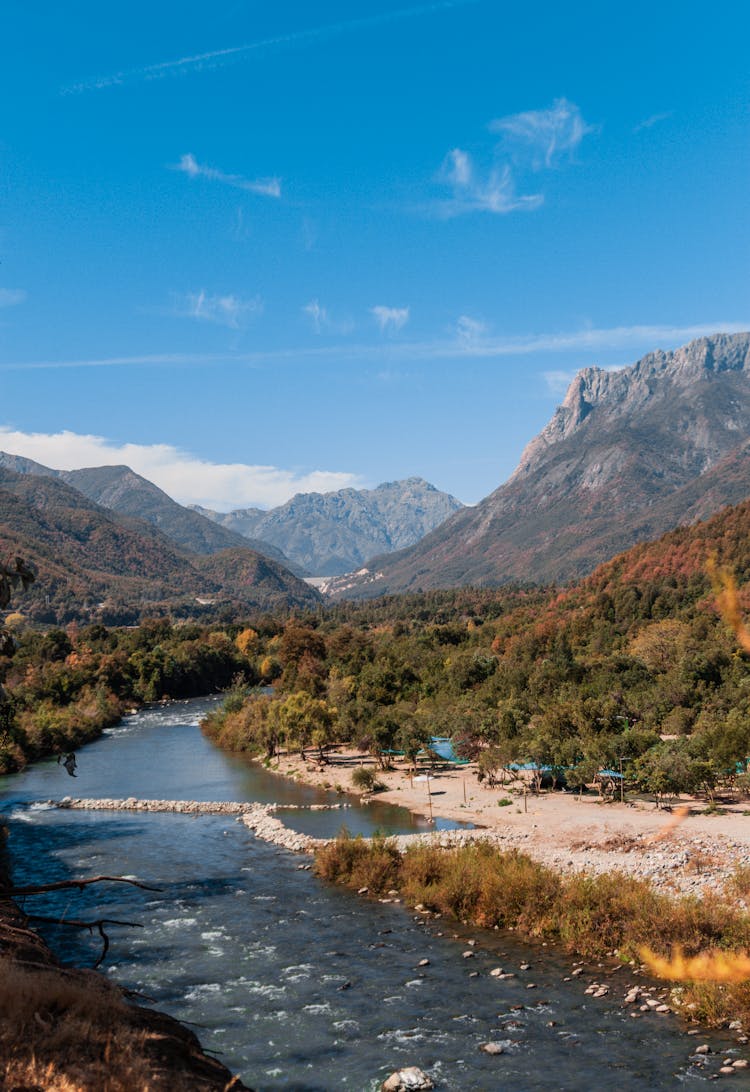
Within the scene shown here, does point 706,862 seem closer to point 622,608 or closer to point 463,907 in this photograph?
point 463,907

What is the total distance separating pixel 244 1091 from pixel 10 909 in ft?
40.7

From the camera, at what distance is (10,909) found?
1888 cm

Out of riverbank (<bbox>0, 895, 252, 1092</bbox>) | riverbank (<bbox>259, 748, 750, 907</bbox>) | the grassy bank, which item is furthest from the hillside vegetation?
riverbank (<bbox>0, 895, 252, 1092</bbox>)

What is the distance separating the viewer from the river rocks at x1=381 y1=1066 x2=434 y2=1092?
15031mm

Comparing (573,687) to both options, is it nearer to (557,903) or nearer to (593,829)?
(593,829)

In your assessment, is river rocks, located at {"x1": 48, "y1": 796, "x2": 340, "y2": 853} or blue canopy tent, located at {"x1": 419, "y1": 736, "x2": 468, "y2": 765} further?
blue canopy tent, located at {"x1": 419, "y1": 736, "x2": 468, "y2": 765}

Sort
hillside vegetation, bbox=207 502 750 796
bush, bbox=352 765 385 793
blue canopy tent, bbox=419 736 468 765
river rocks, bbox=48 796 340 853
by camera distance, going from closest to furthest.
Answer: river rocks, bbox=48 796 340 853 < hillside vegetation, bbox=207 502 750 796 < bush, bbox=352 765 385 793 < blue canopy tent, bbox=419 736 468 765

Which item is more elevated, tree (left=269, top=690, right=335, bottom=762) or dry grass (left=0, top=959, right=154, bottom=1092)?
dry grass (left=0, top=959, right=154, bottom=1092)

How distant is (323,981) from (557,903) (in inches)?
302

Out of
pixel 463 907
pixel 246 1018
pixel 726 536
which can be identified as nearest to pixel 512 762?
pixel 463 907

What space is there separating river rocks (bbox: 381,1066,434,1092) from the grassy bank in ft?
22.0

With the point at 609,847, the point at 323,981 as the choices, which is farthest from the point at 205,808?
the point at 323,981

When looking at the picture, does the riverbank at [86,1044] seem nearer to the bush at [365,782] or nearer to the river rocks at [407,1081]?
the river rocks at [407,1081]

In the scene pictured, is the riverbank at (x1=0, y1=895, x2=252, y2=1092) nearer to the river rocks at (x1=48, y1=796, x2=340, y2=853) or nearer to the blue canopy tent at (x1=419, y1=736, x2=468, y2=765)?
the river rocks at (x1=48, y1=796, x2=340, y2=853)
